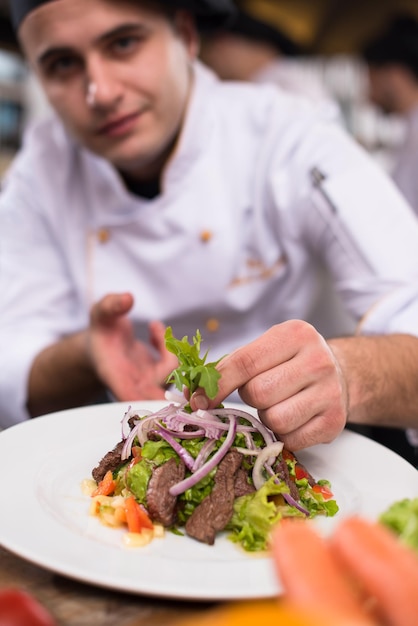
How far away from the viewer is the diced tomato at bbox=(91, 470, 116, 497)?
110 cm

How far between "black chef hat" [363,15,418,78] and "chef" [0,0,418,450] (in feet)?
9.42

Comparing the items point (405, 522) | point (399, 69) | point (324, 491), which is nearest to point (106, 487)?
point (324, 491)

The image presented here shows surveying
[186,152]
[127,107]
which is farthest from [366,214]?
[127,107]

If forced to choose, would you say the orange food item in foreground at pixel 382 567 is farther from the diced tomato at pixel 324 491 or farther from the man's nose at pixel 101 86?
the man's nose at pixel 101 86

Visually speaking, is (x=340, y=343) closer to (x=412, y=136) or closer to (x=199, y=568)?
(x=199, y=568)

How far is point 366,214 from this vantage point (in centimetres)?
193

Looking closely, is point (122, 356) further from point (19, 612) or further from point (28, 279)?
point (19, 612)

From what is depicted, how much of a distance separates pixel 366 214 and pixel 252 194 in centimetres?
47

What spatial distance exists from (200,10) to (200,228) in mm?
739

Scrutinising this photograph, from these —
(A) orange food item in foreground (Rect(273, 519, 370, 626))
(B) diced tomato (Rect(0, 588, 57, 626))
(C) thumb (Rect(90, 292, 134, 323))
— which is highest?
(A) orange food item in foreground (Rect(273, 519, 370, 626))

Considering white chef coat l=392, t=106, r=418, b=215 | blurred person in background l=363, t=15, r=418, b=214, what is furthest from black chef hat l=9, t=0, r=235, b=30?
blurred person in background l=363, t=15, r=418, b=214

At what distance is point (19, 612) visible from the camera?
2.06 feet

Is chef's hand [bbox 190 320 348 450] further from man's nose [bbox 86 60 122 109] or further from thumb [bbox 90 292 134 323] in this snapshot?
man's nose [bbox 86 60 122 109]

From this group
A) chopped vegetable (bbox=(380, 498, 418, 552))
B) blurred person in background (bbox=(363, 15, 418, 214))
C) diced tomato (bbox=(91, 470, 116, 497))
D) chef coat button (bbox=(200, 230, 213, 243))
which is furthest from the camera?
blurred person in background (bbox=(363, 15, 418, 214))
